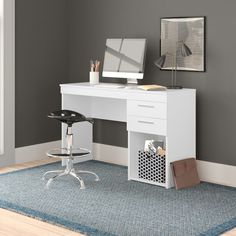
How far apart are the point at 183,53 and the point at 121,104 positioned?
916 mm

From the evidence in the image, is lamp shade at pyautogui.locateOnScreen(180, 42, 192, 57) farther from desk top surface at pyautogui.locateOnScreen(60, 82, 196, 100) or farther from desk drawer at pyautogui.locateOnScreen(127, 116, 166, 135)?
desk drawer at pyautogui.locateOnScreen(127, 116, 166, 135)

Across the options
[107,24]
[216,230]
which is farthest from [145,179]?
[107,24]

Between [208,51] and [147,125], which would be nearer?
[147,125]

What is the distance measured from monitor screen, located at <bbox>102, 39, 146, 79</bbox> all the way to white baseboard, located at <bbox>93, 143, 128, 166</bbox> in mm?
795

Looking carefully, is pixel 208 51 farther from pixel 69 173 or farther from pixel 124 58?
pixel 69 173

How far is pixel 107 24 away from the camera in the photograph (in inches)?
228

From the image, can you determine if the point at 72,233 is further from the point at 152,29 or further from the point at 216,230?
the point at 152,29

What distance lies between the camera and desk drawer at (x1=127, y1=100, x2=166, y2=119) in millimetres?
4777

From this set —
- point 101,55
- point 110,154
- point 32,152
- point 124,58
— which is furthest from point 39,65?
point 110,154

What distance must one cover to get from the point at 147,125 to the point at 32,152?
1.58 metres

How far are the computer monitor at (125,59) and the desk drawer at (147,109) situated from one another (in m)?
0.41

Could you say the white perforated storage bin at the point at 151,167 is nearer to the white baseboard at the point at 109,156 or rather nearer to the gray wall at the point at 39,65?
the white baseboard at the point at 109,156

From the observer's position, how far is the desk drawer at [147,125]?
480 cm

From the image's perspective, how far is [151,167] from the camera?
4.99 metres
